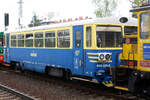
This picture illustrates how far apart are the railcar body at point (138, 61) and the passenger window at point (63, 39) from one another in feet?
10.4

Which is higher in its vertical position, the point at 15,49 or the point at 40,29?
the point at 40,29

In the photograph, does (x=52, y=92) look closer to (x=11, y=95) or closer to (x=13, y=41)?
(x=11, y=95)

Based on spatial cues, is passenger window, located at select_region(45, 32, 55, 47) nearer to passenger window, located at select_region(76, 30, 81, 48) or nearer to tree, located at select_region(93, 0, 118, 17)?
passenger window, located at select_region(76, 30, 81, 48)

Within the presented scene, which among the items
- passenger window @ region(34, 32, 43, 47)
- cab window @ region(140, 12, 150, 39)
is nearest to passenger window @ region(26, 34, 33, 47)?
passenger window @ region(34, 32, 43, 47)

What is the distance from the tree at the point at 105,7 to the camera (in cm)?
3578

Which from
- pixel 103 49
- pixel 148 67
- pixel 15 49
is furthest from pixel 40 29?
pixel 148 67

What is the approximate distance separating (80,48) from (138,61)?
10.4 ft

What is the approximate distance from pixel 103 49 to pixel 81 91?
2050 millimetres

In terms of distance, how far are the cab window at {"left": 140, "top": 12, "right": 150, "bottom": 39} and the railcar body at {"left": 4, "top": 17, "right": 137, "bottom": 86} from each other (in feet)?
7.30

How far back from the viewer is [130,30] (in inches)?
427

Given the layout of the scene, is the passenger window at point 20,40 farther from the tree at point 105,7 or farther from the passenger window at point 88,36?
the tree at point 105,7

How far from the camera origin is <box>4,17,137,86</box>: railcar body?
32.5 feet

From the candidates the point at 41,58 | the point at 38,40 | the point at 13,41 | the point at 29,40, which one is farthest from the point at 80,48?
the point at 13,41

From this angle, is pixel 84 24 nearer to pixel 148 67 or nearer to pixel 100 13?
pixel 148 67
